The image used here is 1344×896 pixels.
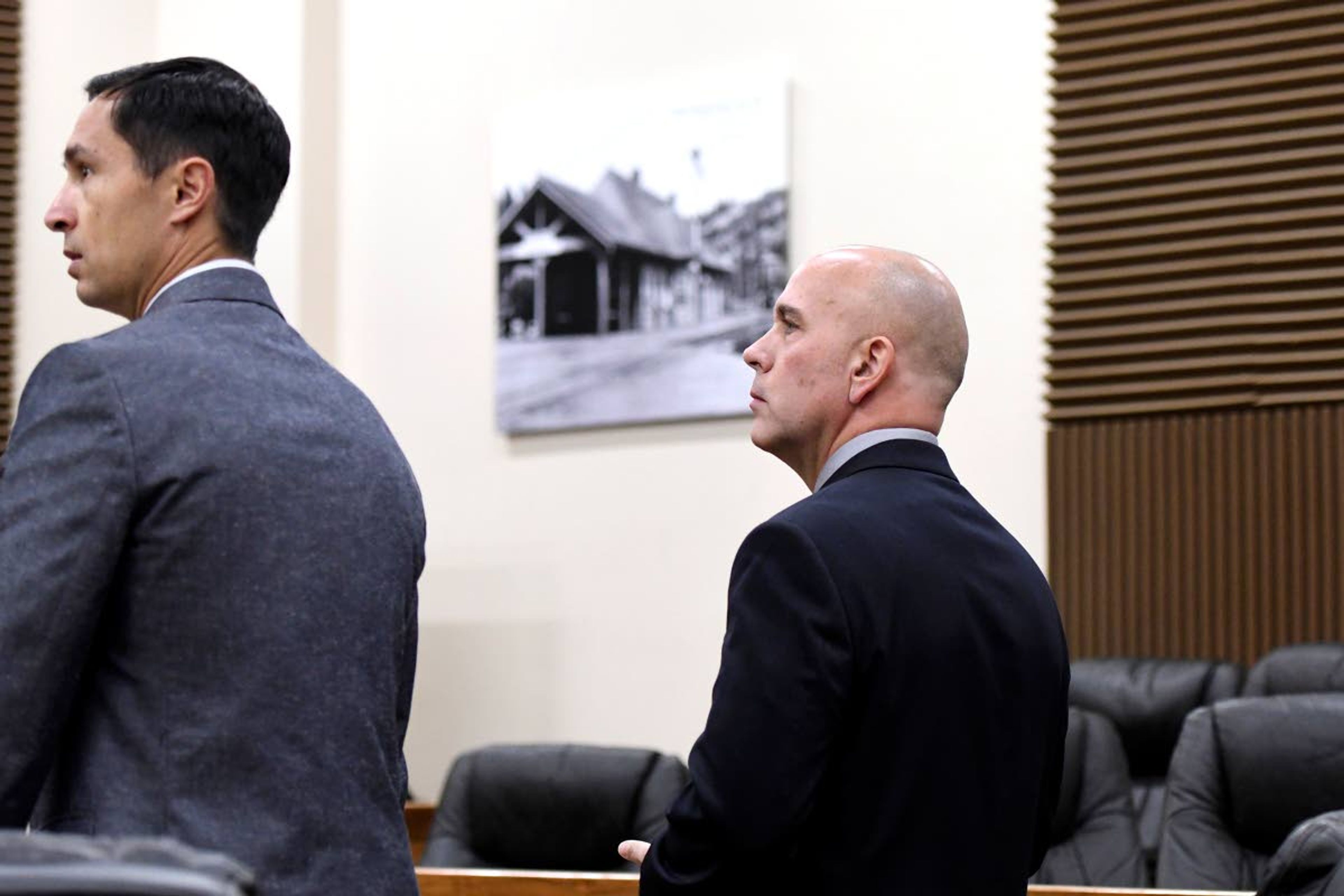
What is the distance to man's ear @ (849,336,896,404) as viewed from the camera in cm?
224

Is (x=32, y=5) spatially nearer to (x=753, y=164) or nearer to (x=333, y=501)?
(x=753, y=164)

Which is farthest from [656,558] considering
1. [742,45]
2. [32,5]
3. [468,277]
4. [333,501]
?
[333,501]

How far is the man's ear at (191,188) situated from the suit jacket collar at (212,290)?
65 millimetres

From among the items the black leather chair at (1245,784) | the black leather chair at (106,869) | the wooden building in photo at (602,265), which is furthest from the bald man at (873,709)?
the wooden building in photo at (602,265)

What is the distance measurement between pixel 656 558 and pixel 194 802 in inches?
182

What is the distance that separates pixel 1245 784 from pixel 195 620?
2753mm

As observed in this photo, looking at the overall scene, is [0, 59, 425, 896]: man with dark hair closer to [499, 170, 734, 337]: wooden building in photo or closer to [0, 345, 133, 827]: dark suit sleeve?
[0, 345, 133, 827]: dark suit sleeve

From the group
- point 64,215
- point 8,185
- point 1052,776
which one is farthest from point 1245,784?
point 8,185

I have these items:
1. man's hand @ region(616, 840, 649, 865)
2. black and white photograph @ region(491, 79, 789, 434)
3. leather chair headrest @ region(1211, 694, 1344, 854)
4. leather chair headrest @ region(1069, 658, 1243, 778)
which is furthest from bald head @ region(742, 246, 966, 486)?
black and white photograph @ region(491, 79, 789, 434)

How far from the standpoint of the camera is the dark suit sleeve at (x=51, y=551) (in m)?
1.73

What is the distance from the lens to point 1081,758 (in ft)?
14.0

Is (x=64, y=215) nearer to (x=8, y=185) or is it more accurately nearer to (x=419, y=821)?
(x=419, y=821)

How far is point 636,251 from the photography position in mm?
6477

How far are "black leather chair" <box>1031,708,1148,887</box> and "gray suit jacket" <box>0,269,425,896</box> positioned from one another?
2518 millimetres
